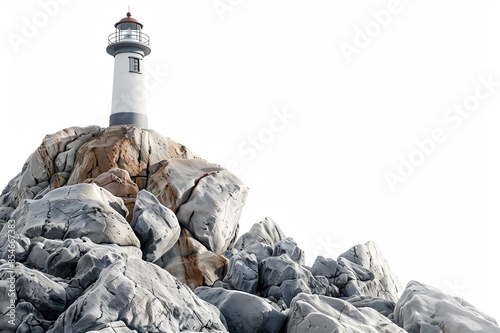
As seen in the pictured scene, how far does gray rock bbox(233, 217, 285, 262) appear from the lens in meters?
22.0

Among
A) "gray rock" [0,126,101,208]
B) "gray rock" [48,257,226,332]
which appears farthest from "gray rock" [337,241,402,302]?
"gray rock" [0,126,101,208]

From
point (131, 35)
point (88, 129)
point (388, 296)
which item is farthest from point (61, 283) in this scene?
point (131, 35)

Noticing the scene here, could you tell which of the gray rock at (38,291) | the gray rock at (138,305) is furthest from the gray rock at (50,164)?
the gray rock at (138,305)

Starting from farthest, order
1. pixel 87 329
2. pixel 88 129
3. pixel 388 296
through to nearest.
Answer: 1. pixel 88 129
2. pixel 388 296
3. pixel 87 329

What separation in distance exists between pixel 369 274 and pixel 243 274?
5.21m

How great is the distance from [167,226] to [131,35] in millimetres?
17525

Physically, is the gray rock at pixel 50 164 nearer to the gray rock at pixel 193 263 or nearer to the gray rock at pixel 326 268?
the gray rock at pixel 193 263

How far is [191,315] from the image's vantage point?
11.9 metres

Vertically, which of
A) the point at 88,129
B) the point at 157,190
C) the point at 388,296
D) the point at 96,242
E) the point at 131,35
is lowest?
the point at 388,296

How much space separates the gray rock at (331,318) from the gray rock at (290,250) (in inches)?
287

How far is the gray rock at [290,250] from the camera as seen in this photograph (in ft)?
70.1

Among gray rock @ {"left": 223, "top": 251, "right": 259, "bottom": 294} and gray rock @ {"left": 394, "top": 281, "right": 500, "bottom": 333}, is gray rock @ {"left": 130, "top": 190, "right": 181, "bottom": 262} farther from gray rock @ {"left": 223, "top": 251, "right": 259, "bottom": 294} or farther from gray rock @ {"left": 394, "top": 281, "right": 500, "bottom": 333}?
gray rock @ {"left": 394, "top": 281, "right": 500, "bottom": 333}

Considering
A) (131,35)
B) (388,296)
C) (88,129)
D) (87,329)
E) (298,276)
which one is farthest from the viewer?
(131,35)

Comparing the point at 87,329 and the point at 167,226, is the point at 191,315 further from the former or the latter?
the point at 167,226
